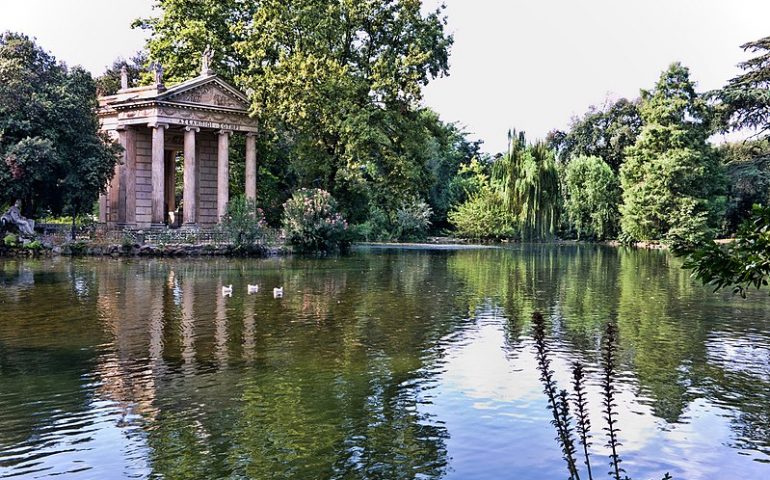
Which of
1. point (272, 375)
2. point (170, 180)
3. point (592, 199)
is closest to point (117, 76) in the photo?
point (170, 180)

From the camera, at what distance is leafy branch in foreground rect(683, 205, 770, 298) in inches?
171

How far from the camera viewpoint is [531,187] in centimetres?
5966

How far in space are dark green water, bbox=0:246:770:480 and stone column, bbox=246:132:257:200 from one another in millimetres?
23146

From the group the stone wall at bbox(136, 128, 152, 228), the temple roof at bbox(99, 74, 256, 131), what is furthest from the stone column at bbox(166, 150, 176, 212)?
the temple roof at bbox(99, 74, 256, 131)

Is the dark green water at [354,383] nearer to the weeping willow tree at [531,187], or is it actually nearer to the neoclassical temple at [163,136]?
the neoclassical temple at [163,136]

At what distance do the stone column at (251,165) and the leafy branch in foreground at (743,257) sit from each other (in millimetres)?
40334

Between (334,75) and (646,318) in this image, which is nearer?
(646,318)

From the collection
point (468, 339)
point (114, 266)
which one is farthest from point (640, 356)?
point (114, 266)

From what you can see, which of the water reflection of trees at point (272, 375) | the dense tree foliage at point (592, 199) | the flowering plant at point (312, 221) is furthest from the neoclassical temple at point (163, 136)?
the dense tree foliage at point (592, 199)

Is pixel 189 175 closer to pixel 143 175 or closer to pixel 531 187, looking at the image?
pixel 143 175

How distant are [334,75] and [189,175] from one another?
30.0 feet

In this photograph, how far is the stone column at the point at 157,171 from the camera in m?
41.0

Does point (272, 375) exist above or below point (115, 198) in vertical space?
below

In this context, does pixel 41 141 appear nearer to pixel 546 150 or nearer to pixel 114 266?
pixel 114 266
